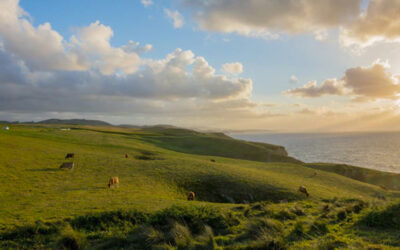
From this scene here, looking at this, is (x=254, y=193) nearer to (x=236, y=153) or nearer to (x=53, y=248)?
(x=53, y=248)

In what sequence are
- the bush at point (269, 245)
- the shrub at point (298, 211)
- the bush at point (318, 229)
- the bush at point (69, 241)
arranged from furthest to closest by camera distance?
the shrub at point (298, 211)
the bush at point (318, 229)
the bush at point (69, 241)
the bush at point (269, 245)

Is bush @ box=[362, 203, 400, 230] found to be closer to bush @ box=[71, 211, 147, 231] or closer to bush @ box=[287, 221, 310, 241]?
bush @ box=[287, 221, 310, 241]

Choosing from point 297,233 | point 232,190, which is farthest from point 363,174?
point 297,233

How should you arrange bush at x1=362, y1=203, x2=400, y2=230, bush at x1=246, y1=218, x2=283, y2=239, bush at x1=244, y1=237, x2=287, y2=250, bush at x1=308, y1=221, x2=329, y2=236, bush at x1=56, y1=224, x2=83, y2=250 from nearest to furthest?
1. bush at x1=244, y1=237, x2=287, y2=250
2. bush at x1=56, y1=224, x2=83, y2=250
3. bush at x1=246, y1=218, x2=283, y2=239
4. bush at x1=308, y1=221, x2=329, y2=236
5. bush at x1=362, y1=203, x2=400, y2=230

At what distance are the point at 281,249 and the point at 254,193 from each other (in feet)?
62.9

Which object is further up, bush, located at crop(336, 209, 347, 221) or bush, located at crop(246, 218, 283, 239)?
bush, located at crop(246, 218, 283, 239)

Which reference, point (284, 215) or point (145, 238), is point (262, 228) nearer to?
point (284, 215)

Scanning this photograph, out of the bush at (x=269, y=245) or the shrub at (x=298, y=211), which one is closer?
the bush at (x=269, y=245)

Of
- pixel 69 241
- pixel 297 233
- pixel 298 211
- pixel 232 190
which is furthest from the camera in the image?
pixel 232 190

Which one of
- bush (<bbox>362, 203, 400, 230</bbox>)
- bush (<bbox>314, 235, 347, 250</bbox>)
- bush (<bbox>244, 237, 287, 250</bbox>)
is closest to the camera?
bush (<bbox>314, 235, 347, 250</bbox>)

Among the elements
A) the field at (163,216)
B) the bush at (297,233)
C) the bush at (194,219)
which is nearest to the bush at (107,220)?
the field at (163,216)

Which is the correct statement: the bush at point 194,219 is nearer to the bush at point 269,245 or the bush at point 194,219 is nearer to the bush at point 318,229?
the bush at point 269,245

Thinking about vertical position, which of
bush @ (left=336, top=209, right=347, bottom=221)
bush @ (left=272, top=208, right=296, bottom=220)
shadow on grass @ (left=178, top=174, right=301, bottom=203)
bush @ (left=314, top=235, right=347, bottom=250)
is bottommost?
shadow on grass @ (left=178, top=174, right=301, bottom=203)

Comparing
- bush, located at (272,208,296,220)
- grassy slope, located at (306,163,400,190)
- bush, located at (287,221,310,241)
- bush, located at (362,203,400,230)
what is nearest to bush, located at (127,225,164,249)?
bush, located at (287,221,310,241)
